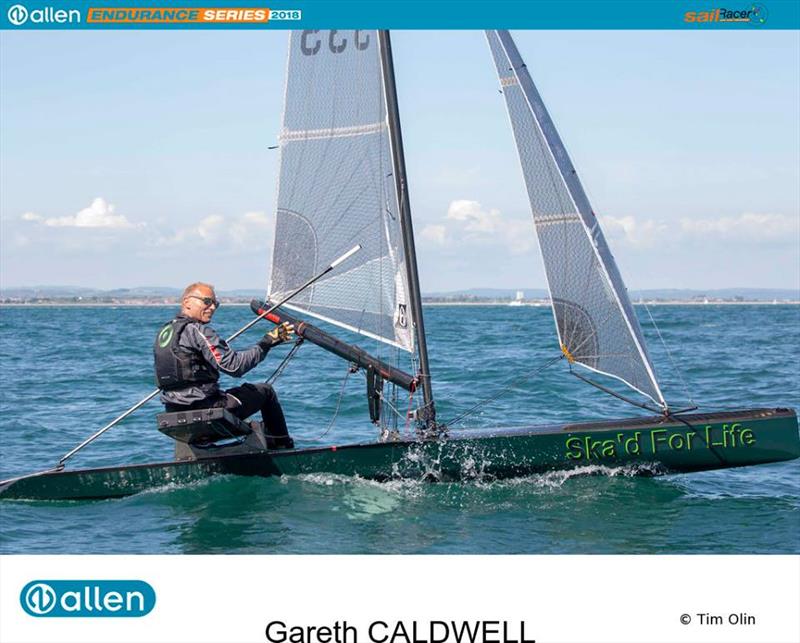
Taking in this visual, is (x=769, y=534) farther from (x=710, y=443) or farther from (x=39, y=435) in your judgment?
(x=39, y=435)

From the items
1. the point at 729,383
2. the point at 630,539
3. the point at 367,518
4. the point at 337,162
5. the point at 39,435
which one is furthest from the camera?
the point at 729,383

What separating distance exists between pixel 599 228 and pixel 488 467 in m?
2.21

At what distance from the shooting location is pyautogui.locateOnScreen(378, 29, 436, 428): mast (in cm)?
882

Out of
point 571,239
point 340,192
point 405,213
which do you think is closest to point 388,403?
point 405,213

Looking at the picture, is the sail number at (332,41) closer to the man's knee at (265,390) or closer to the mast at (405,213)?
the mast at (405,213)

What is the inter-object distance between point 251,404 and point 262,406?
14cm

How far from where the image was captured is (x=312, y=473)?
8711 millimetres

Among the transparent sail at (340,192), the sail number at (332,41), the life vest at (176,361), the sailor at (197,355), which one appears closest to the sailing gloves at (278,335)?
the sailor at (197,355)

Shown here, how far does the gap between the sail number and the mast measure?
19 centimetres

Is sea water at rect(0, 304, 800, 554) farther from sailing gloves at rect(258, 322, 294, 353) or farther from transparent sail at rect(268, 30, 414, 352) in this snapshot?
sailing gloves at rect(258, 322, 294, 353)

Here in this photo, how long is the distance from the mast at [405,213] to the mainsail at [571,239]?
90cm

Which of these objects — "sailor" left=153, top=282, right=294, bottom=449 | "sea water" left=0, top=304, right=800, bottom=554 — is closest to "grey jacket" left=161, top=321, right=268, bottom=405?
"sailor" left=153, top=282, right=294, bottom=449
